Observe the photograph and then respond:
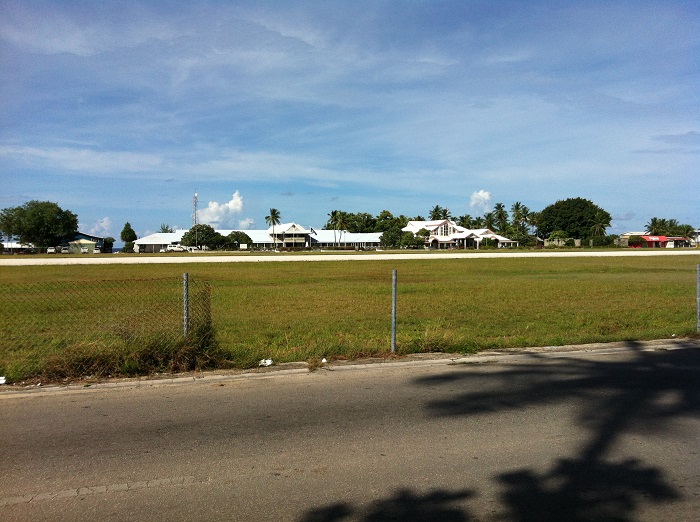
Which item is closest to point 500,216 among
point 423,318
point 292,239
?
point 292,239

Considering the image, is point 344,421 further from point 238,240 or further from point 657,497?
point 238,240

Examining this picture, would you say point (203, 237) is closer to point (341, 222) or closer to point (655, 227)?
point (341, 222)

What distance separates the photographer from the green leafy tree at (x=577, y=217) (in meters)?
142

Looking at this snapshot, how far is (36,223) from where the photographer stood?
387ft

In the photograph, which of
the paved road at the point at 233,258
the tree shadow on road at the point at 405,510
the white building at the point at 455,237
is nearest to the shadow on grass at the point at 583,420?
the tree shadow on road at the point at 405,510

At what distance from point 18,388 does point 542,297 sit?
1559cm

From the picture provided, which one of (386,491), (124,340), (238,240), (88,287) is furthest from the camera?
(238,240)

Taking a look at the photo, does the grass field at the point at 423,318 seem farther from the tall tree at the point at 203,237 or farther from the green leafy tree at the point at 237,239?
the green leafy tree at the point at 237,239

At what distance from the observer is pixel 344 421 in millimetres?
5723

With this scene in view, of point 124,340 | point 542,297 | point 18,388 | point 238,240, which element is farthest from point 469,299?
point 238,240

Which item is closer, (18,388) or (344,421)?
(344,421)

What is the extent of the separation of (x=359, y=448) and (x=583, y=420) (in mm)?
2386

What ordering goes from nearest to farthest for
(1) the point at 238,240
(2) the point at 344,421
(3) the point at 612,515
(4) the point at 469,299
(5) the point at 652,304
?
(3) the point at 612,515
(2) the point at 344,421
(5) the point at 652,304
(4) the point at 469,299
(1) the point at 238,240

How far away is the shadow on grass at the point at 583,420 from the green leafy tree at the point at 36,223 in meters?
129
